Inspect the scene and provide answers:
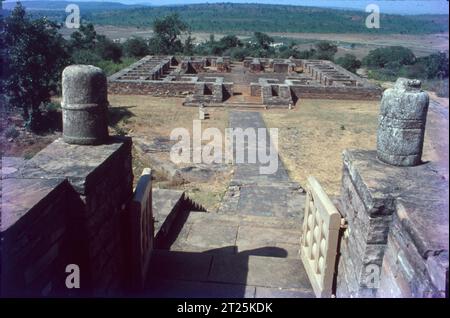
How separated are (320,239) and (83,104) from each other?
2.50 metres

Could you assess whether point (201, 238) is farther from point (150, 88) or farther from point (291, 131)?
point (150, 88)

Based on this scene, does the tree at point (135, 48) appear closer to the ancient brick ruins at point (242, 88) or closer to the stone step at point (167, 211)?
the ancient brick ruins at point (242, 88)

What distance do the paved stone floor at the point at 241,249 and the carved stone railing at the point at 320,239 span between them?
0.66ft

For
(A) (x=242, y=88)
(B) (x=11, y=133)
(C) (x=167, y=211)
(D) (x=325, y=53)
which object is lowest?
(B) (x=11, y=133)

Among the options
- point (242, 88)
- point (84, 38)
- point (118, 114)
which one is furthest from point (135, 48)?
point (118, 114)

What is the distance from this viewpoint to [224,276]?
174 inches

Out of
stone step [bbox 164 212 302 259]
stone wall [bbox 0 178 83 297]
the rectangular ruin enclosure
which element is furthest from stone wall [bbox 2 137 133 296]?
the rectangular ruin enclosure

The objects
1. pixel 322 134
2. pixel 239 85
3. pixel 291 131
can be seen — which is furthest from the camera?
pixel 239 85

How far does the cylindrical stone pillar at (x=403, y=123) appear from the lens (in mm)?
3693

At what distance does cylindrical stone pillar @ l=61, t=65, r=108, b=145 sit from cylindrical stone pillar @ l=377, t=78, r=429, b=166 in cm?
255

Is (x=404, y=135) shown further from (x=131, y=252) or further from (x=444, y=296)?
(x=131, y=252)

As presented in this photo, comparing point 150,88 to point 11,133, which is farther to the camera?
point 150,88

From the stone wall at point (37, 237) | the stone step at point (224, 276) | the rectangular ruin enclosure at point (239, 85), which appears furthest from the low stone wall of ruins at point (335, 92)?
the stone wall at point (37, 237)

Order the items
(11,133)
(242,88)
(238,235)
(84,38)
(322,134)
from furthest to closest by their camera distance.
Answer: (84,38)
(242,88)
(322,134)
(11,133)
(238,235)
